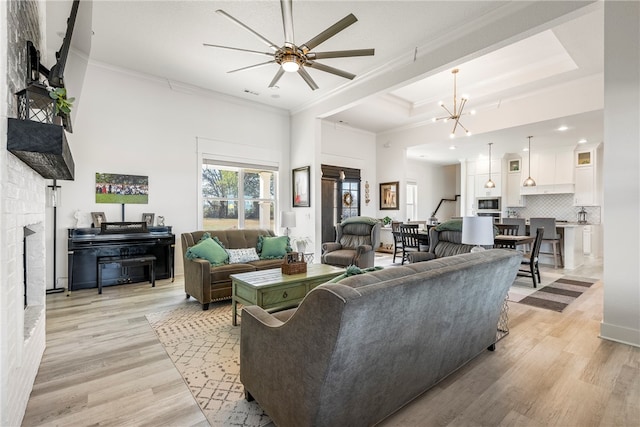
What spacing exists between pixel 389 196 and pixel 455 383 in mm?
6866

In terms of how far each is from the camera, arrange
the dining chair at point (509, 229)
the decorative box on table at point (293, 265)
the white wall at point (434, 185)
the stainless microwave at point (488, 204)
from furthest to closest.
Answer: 1. the white wall at point (434, 185)
2. the stainless microwave at point (488, 204)
3. the dining chair at point (509, 229)
4. the decorative box on table at point (293, 265)

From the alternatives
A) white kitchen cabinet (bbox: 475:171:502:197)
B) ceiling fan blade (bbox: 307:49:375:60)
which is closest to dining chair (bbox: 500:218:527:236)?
white kitchen cabinet (bbox: 475:171:502:197)

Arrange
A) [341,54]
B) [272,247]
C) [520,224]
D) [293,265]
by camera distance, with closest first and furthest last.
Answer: [341,54], [293,265], [272,247], [520,224]

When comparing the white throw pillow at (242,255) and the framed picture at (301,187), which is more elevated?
the framed picture at (301,187)

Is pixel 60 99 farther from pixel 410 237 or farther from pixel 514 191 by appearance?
pixel 514 191

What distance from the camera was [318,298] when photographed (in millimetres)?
1231

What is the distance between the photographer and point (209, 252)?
3.89 m

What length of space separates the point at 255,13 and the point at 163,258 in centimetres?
405

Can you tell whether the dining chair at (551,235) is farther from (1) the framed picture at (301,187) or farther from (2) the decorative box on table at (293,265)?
(2) the decorative box on table at (293,265)

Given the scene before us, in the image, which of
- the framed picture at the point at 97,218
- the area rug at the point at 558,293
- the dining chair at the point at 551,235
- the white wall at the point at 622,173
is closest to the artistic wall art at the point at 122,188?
the framed picture at the point at 97,218

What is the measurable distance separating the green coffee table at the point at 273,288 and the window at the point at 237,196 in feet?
10.5

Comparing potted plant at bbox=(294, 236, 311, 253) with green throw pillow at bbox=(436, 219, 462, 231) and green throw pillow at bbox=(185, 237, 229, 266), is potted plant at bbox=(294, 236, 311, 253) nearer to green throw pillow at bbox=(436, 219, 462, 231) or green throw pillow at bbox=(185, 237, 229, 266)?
green throw pillow at bbox=(185, 237, 229, 266)

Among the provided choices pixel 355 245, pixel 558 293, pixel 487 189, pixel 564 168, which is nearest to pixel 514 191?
pixel 487 189

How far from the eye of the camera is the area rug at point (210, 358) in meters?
1.79
